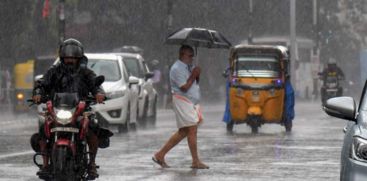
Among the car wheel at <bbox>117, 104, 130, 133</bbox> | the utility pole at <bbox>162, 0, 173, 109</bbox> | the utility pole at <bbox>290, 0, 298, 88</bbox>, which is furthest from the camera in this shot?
the utility pole at <bbox>290, 0, 298, 88</bbox>

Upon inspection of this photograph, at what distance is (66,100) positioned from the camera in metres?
12.3

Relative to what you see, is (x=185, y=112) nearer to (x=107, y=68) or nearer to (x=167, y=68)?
(x=107, y=68)

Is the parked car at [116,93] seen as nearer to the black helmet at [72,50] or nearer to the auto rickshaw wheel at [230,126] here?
the auto rickshaw wheel at [230,126]

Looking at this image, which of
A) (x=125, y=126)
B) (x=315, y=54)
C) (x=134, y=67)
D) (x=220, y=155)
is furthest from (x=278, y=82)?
(x=315, y=54)

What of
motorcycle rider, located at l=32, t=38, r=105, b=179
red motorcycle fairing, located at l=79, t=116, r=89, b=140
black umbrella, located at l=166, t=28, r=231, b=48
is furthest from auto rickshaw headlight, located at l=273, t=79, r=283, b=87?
red motorcycle fairing, located at l=79, t=116, r=89, b=140

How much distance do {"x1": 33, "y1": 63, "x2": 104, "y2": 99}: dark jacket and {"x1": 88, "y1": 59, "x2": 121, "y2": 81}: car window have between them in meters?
14.3

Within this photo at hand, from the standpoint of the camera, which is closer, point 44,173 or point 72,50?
point 44,173

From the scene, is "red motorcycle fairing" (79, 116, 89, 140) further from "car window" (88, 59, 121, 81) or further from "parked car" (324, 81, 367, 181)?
"car window" (88, 59, 121, 81)

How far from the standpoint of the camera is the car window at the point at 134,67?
30234mm

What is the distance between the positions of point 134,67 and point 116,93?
399 centimetres

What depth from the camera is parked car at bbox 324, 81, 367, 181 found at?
29.7 ft

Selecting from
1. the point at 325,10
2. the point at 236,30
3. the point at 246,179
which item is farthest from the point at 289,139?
the point at 325,10

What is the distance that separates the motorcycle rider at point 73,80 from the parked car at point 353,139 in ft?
10.6

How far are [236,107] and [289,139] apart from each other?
11.6 ft
